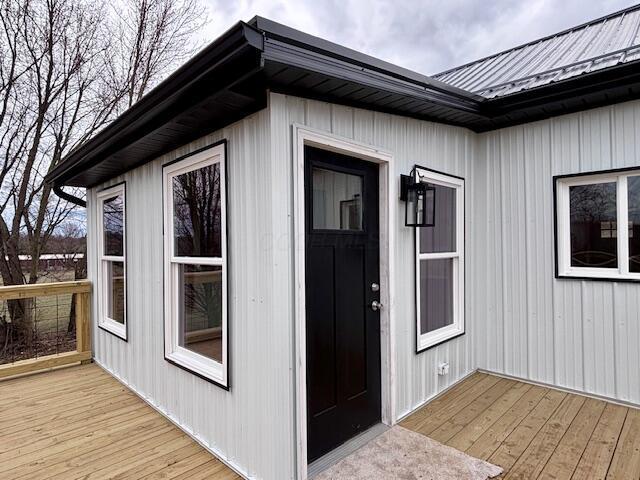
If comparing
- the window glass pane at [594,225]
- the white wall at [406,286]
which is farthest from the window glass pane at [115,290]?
the window glass pane at [594,225]

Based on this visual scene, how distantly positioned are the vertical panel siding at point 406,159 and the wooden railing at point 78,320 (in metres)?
4.09

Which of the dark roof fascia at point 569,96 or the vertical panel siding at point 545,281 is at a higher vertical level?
the dark roof fascia at point 569,96

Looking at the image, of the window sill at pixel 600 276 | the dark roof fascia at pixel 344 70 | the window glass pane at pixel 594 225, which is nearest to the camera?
the dark roof fascia at pixel 344 70

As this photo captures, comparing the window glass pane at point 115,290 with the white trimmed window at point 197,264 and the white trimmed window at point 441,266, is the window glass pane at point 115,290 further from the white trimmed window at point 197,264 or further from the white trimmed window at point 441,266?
the white trimmed window at point 441,266

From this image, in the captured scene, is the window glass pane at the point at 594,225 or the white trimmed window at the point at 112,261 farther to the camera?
the white trimmed window at the point at 112,261

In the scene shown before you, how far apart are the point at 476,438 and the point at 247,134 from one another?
2.67 m

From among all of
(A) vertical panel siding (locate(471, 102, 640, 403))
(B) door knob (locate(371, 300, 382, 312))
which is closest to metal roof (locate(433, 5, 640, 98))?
(A) vertical panel siding (locate(471, 102, 640, 403))

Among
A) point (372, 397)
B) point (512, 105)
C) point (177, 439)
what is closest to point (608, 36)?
point (512, 105)

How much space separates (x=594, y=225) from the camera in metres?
3.29

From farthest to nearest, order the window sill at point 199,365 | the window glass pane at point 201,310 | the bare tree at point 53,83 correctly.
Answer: the bare tree at point 53,83 < the window glass pane at point 201,310 < the window sill at point 199,365

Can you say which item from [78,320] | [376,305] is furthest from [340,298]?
[78,320]

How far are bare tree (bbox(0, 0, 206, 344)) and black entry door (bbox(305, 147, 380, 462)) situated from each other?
6106mm

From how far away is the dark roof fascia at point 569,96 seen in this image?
2773 mm

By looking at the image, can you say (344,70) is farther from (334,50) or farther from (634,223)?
(634,223)
